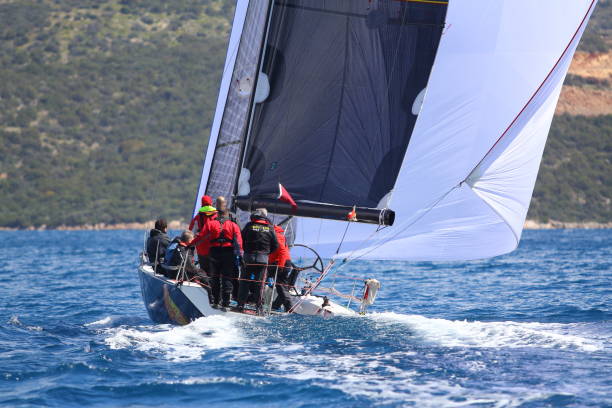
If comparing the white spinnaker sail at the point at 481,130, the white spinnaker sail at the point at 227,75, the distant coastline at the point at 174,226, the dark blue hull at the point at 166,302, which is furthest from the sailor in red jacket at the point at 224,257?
the distant coastline at the point at 174,226

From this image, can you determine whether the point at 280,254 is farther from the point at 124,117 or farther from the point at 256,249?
the point at 124,117

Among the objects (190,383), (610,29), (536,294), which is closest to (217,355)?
(190,383)

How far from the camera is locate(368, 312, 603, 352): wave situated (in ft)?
34.0

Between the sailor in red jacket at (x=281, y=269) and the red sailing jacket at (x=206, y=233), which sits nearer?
the red sailing jacket at (x=206, y=233)

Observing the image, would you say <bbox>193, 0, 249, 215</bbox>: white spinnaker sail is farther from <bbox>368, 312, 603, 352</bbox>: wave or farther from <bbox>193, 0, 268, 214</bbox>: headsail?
<bbox>368, 312, 603, 352</bbox>: wave

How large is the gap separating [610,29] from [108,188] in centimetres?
6363

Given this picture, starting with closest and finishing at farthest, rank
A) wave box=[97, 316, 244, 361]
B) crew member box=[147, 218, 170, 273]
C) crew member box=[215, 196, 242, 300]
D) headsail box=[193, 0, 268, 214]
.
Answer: wave box=[97, 316, 244, 361] → crew member box=[215, 196, 242, 300] → headsail box=[193, 0, 268, 214] → crew member box=[147, 218, 170, 273]

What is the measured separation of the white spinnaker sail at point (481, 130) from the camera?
11898 mm

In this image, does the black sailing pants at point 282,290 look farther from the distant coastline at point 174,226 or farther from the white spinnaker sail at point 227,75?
the distant coastline at point 174,226

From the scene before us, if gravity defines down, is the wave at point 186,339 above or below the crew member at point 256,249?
below

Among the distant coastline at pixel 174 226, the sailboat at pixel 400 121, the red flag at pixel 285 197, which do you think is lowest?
the distant coastline at pixel 174 226

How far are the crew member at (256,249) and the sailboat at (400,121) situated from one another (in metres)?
0.53

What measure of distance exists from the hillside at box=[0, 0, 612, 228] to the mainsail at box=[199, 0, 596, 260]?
59483 mm

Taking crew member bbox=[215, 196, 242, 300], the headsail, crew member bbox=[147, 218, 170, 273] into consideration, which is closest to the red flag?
crew member bbox=[215, 196, 242, 300]
